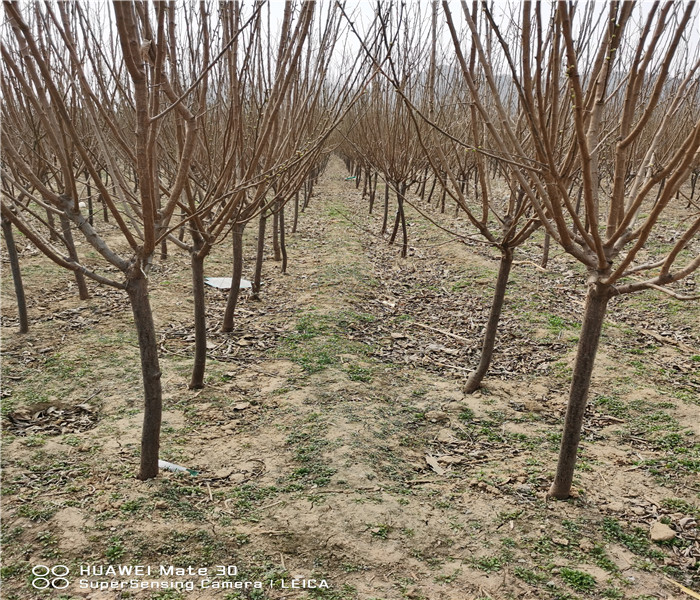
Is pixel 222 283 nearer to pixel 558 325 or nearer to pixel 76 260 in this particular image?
pixel 76 260

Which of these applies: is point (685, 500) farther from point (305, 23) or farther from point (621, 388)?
point (305, 23)

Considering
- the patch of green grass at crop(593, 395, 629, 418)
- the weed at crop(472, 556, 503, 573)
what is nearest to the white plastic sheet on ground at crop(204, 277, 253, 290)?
the patch of green grass at crop(593, 395, 629, 418)

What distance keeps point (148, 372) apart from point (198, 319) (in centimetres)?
135

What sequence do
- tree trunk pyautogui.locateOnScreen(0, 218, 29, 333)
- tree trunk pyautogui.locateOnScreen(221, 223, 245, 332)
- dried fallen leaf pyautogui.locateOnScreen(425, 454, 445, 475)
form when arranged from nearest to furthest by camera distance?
dried fallen leaf pyautogui.locateOnScreen(425, 454, 445, 475) → tree trunk pyautogui.locateOnScreen(0, 218, 29, 333) → tree trunk pyautogui.locateOnScreen(221, 223, 245, 332)

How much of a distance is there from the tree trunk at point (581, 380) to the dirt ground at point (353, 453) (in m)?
0.16

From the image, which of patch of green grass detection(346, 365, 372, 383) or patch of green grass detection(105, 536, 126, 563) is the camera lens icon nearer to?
patch of green grass detection(105, 536, 126, 563)

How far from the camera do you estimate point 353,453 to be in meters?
3.13

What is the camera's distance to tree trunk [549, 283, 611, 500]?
237 cm

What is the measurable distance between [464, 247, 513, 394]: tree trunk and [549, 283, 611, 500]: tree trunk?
123cm

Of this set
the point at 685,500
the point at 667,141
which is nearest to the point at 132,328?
the point at 685,500

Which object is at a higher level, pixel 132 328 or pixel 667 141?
pixel 667 141

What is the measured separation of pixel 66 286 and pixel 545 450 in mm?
5697

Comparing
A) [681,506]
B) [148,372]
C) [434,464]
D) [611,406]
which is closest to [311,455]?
[434,464]

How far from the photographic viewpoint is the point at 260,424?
3578mm
